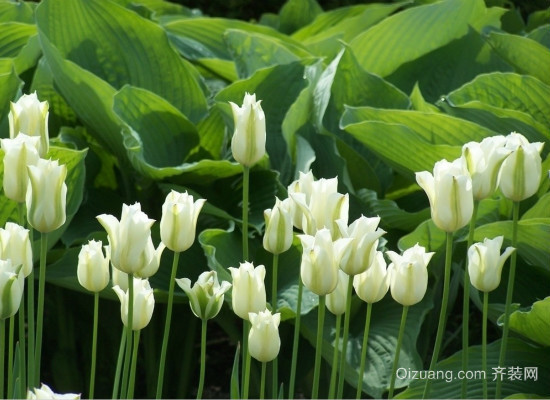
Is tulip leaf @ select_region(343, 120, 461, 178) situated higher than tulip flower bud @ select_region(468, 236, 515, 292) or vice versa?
tulip flower bud @ select_region(468, 236, 515, 292)

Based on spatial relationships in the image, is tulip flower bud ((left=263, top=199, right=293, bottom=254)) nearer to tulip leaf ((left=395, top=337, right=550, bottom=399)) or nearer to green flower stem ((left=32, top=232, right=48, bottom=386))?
green flower stem ((left=32, top=232, right=48, bottom=386))

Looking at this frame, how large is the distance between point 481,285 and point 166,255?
878 millimetres

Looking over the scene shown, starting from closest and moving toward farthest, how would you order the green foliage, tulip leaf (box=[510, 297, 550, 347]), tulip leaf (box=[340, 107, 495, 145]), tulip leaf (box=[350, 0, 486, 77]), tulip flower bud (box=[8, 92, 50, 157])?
1. tulip flower bud (box=[8, 92, 50, 157])
2. tulip leaf (box=[510, 297, 550, 347])
3. the green foliage
4. tulip leaf (box=[340, 107, 495, 145])
5. tulip leaf (box=[350, 0, 486, 77])

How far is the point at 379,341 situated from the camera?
168 centimetres

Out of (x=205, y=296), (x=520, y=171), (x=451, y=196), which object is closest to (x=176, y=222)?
(x=205, y=296)

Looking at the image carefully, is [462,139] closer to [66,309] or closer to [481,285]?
[481,285]

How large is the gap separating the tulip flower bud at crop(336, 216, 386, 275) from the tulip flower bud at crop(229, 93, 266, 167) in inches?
8.0

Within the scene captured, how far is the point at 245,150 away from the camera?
115cm

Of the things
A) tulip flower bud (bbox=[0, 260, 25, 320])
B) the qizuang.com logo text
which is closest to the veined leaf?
the qizuang.com logo text

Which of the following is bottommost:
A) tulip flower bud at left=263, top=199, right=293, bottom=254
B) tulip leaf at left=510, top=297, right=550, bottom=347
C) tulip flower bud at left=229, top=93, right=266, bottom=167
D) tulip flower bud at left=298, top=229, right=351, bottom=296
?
tulip leaf at left=510, top=297, right=550, bottom=347

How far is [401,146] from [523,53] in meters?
0.58

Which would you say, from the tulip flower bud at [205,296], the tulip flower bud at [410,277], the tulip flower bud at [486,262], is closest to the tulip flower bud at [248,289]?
the tulip flower bud at [205,296]

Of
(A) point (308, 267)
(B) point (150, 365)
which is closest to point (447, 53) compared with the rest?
(B) point (150, 365)

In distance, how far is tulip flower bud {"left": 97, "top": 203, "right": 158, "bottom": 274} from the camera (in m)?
0.96
